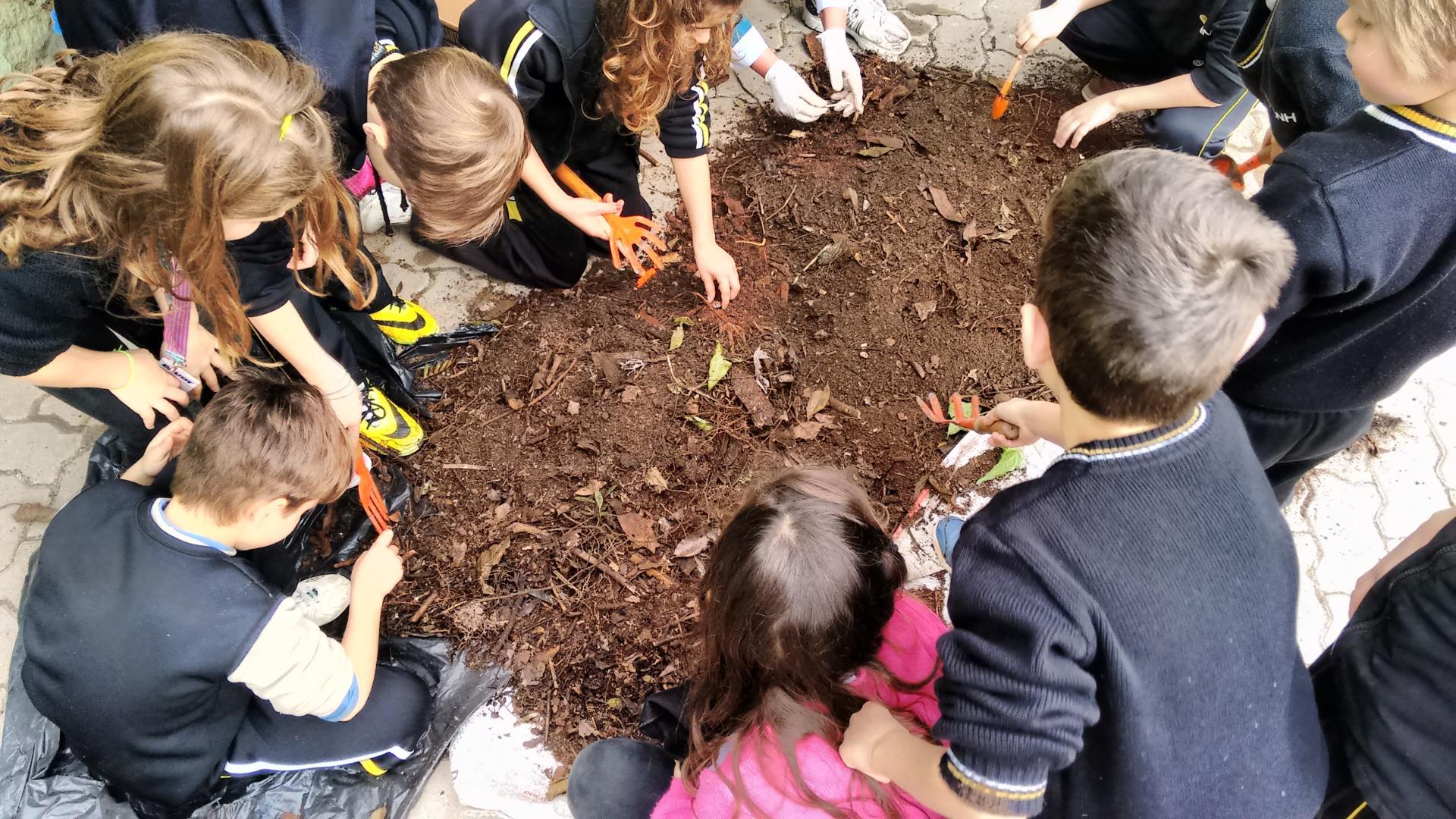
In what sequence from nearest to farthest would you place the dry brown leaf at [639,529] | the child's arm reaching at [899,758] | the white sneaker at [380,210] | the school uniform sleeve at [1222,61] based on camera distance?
the child's arm reaching at [899,758] → the dry brown leaf at [639,529] → the school uniform sleeve at [1222,61] → the white sneaker at [380,210]

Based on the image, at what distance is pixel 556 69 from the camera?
6.83 ft

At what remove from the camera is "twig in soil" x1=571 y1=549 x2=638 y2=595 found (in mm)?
2047

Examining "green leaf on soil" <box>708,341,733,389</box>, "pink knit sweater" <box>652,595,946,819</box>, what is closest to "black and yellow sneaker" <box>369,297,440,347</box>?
"green leaf on soil" <box>708,341,733,389</box>

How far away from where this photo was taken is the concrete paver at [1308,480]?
87.2 inches

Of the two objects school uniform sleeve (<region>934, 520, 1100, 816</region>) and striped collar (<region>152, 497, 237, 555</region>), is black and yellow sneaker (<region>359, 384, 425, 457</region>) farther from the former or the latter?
school uniform sleeve (<region>934, 520, 1100, 816</region>)

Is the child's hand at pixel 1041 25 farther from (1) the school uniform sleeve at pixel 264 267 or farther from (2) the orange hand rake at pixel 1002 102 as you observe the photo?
(1) the school uniform sleeve at pixel 264 267

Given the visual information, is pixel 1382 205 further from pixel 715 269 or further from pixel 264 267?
pixel 264 267

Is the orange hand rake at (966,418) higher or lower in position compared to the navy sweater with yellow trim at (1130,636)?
lower

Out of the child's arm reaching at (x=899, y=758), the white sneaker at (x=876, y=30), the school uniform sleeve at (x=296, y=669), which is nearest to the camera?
the child's arm reaching at (x=899, y=758)

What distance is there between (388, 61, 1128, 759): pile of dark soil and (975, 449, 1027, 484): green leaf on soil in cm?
15

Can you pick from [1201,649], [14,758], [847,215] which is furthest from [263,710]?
[847,215]

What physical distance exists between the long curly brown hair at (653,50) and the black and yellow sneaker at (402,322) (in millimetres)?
841

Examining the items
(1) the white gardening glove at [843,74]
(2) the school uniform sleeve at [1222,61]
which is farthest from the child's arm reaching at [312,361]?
(2) the school uniform sleeve at [1222,61]

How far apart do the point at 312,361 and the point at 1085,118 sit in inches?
95.7
